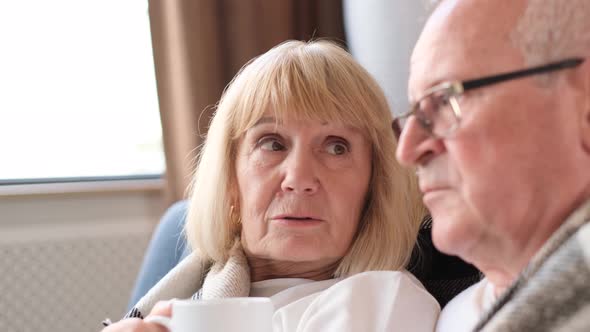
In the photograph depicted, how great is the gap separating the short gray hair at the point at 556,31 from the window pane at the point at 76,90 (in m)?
2.14

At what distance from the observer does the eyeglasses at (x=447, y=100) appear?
2.55 ft

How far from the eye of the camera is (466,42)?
827 mm

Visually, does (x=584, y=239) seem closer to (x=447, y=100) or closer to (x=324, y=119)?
(x=447, y=100)

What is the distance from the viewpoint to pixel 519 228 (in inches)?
31.4

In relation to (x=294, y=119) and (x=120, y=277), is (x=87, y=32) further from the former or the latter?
(x=294, y=119)

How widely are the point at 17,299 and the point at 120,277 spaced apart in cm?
38

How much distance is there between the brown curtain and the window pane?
22 centimetres

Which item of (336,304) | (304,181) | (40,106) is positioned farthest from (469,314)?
(40,106)

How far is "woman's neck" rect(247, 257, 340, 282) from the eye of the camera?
1388mm

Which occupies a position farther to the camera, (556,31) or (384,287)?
(384,287)

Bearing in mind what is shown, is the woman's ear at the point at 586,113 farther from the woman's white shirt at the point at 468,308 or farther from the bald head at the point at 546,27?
the woman's white shirt at the point at 468,308

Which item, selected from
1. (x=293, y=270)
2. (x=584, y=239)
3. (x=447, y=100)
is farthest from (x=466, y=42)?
(x=293, y=270)

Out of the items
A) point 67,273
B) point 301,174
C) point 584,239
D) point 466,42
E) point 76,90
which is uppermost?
point 466,42

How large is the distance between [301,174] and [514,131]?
0.56 m
